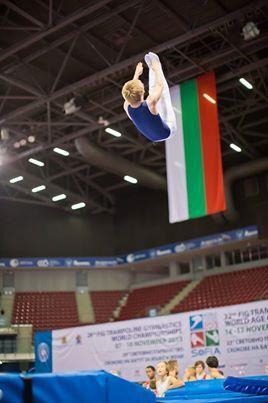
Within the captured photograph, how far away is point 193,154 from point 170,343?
4327mm

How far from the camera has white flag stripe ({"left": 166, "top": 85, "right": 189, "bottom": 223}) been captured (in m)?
11.2

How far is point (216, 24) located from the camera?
11.3m

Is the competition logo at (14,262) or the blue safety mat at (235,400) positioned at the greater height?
the competition logo at (14,262)

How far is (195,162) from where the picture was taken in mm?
11430

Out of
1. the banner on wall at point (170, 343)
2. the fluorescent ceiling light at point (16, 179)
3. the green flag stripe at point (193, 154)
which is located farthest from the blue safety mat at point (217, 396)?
the fluorescent ceiling light at point (16, 179)

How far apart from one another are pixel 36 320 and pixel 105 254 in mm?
4663

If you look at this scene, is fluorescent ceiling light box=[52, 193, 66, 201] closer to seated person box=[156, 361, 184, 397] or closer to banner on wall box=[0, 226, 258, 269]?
banner on wall box=[0, 226, 258, 269]

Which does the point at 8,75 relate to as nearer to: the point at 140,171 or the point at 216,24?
the point at 216,24

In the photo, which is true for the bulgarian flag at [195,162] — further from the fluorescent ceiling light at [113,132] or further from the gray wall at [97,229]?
the gray wall at [97,229]

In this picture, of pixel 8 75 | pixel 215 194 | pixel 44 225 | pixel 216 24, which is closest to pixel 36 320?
pixel 44 225

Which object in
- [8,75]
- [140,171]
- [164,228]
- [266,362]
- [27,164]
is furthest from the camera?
[164,228]

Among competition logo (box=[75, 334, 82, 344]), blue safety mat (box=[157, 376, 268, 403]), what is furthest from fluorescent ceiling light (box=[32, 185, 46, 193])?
blue safety mat (box=[157, 376, 268, 403])

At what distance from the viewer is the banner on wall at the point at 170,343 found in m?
10.1

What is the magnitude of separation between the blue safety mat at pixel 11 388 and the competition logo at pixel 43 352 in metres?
11.6
